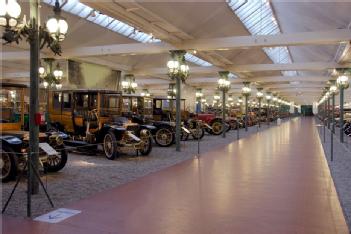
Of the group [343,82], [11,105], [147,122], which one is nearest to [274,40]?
[147,122]

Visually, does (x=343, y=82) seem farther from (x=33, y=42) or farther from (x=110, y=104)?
(x=33, y=42)

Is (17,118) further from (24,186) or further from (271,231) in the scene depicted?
(271,231)

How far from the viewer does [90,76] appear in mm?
19844

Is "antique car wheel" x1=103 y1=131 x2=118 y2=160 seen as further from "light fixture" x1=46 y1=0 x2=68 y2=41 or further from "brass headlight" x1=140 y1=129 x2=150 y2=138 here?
"light fixture" x1=46 y1=0 x2=68 y2=41

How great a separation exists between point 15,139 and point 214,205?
4.40 meters

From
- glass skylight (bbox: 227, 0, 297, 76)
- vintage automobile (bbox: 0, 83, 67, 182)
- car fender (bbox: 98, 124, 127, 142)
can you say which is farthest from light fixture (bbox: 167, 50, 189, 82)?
vintage automobile (bbox: 0, 83, 67, 182)

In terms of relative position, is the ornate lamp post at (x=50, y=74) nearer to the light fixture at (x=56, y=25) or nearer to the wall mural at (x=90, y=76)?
the wall mural at (x=90, y=76)

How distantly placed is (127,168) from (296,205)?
477 centimetres

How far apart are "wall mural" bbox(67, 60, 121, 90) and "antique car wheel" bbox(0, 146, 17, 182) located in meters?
10.7

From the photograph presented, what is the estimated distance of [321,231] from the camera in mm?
5016

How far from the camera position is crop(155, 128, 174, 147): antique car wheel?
15281 mm

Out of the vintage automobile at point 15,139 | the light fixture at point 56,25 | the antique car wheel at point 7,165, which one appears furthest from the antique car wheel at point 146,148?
the light fixture at point 56,25

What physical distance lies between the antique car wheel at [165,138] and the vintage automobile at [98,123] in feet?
6.99

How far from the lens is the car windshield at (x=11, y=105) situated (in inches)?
339
